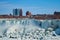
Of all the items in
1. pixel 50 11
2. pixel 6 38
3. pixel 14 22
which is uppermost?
pixel 50 11

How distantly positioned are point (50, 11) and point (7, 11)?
616 mm

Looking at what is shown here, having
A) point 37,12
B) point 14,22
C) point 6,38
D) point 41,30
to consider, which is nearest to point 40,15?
point 37,12

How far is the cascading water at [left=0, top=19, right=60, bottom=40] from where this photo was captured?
238 cm

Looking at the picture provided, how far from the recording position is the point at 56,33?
2348mm

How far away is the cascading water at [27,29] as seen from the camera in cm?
238

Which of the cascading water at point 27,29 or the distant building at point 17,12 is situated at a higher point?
the distant building at point 17,12

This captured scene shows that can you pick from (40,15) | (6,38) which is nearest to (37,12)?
(40,15)

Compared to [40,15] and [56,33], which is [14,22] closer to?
[40,15]

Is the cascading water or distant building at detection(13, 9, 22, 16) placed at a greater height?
distant building at detection(13, 9, 22, 16)

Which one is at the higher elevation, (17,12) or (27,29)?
(17,12)

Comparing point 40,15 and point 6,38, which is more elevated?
point 40,15

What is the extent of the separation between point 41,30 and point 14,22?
40cm

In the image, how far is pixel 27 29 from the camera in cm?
241

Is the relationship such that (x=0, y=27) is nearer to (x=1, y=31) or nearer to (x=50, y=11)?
(x=1, y=31)
